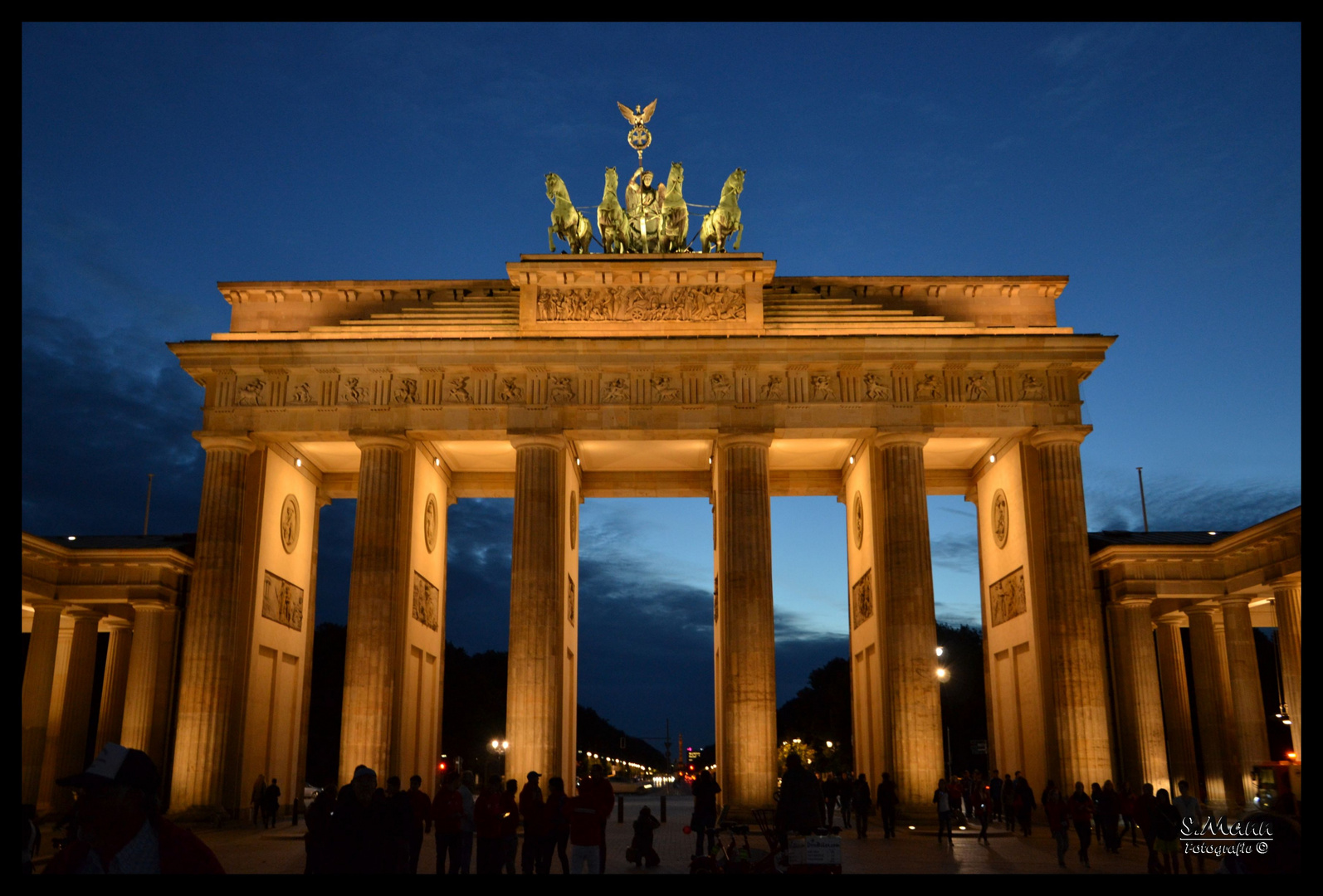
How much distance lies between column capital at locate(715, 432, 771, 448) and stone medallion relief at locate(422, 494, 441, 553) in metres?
11.2

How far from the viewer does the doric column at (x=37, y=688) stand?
121 ft

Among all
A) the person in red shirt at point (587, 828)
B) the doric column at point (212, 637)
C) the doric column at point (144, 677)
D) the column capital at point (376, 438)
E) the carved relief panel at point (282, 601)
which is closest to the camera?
the person in red shirt at point (587, 828)

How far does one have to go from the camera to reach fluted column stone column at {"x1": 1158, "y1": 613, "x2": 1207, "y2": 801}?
41.2m

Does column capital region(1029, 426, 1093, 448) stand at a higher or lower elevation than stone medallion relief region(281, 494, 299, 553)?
higher

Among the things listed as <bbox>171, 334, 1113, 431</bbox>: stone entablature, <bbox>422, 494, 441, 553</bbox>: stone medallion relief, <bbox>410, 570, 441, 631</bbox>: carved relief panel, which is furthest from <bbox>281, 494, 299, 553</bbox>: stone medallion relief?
<bbox>410, 570, 441, 631</bbox>: carved relief panel

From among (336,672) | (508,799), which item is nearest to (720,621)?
(508,799)

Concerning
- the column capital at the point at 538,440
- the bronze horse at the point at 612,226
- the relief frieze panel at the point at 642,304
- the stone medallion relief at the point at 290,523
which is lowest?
the stone medallion relief at the point at 290,523

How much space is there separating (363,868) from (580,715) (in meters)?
Answer: 149

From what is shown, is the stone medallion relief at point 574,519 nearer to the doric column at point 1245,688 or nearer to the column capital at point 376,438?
the column capital at point 376,438

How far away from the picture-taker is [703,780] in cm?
2330

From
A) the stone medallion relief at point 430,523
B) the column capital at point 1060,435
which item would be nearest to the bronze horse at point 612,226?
the stone medallion relief at point 430,523

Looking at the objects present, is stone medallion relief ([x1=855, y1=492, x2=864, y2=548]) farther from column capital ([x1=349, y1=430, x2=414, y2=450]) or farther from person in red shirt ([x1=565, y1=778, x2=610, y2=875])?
person in red shirt ([x1=565, y1=778, x2=610, y2=875])

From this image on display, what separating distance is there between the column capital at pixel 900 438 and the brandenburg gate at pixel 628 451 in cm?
5

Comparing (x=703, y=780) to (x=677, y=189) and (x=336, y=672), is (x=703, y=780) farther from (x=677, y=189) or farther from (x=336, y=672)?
(x=336, y=672)
